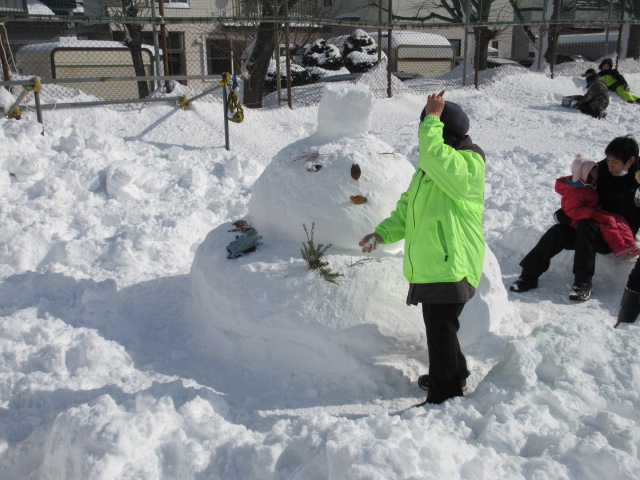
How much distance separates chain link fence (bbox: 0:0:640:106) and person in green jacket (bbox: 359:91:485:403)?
5.35m

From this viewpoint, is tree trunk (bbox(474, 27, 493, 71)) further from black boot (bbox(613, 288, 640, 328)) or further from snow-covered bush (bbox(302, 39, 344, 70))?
black boot (bbox(613, 288, 640, 328))

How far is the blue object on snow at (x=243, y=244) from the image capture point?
3658 mm

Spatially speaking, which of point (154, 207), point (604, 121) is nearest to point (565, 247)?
point (154, 207)

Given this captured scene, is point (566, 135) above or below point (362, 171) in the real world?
below

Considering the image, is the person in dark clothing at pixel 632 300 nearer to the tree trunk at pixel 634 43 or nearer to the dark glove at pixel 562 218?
the dark glove at pixel 562 218

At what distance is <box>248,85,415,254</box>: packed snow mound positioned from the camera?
11.5 feet

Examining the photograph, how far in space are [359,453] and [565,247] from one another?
128 inches

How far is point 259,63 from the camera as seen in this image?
10.5m

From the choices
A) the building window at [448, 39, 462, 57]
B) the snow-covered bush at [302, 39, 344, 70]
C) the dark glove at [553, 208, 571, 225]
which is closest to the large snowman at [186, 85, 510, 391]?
the dark glove at [553, 208, 571, 225]

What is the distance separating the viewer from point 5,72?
757 cm

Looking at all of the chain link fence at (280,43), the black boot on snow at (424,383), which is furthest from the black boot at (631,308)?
the chain link fence at (280,43)

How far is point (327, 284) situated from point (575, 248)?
2.40m

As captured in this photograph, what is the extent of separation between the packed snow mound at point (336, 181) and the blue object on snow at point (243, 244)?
12 centimetres

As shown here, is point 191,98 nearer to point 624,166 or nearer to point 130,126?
point 130,126
